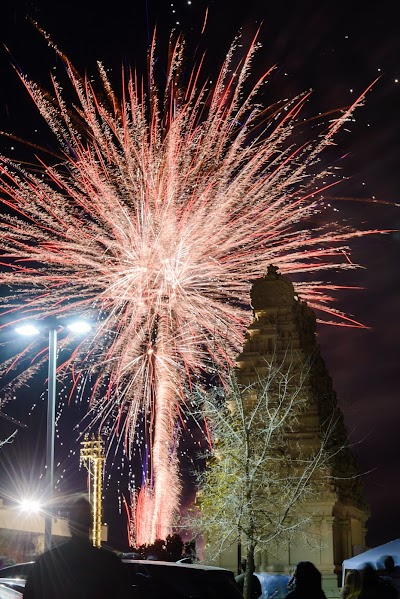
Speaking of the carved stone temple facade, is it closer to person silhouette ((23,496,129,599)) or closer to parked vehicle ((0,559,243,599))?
parked vehicle ((0,559,243,599))

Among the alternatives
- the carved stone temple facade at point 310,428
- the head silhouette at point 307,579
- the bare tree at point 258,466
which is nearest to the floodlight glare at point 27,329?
the bare tree at point 258,466

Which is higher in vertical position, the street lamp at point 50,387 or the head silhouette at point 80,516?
the street lamp at point 50,387

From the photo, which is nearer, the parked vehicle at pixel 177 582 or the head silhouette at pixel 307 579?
the head silhouette at pixel 307 579

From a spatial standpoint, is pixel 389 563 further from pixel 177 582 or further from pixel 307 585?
pixel 307 585

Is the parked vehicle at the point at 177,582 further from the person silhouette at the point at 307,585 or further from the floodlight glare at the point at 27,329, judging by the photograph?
the floodlight glare at the point at 27,329

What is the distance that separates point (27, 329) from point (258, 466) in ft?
35.4

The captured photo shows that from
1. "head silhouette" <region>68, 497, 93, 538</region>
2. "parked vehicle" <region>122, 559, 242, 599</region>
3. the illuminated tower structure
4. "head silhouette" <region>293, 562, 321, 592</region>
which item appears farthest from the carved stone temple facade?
"head silhouette" <region>68, 497, 93, 538</region>

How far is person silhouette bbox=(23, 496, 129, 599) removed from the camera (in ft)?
19.7

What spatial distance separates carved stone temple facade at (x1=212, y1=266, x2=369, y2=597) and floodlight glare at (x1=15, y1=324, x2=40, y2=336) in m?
13.4

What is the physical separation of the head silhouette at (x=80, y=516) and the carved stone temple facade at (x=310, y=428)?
23.8 m

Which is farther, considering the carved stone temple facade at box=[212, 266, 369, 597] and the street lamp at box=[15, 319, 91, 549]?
the carved stone temple facade at box=[212, 266, 369, 597]

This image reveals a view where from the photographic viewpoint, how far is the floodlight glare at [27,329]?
18.1 metres

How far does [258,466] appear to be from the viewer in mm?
→ 26156

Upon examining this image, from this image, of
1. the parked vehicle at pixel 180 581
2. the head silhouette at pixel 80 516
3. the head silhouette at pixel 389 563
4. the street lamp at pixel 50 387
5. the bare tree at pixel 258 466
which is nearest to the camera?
the head silhouette at pixel 80 516
